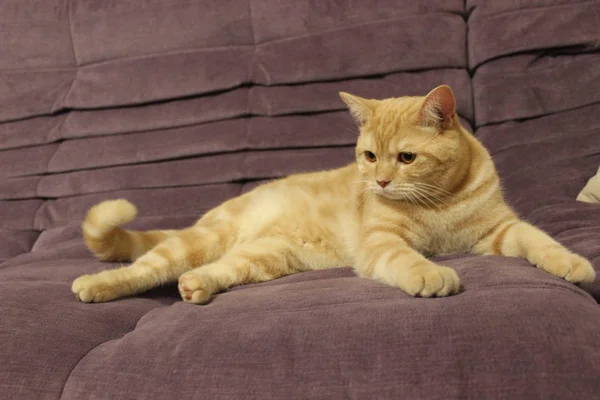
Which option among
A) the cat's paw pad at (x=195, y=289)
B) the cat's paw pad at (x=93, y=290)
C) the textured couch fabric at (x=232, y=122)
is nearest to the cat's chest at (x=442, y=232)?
the textured couch fabric at (x=232, y=122)

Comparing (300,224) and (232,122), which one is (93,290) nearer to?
(300,224)

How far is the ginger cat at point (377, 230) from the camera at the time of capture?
147cm

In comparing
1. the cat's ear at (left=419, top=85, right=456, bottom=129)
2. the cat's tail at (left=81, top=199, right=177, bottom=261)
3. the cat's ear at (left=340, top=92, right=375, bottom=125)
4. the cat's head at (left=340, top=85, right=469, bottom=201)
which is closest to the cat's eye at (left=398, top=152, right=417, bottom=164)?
the cat's head at (left=340, top=85, right=469, bottom=201)

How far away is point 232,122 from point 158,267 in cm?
112

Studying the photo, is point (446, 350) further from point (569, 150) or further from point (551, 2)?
point (551, 2)

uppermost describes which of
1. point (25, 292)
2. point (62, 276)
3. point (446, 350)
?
point (446, 350)

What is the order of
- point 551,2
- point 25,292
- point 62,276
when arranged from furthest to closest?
point 551,2
point 62,276
point 25,292

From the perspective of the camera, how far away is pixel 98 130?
2.68 metres

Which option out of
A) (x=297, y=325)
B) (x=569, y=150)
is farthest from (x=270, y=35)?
(x=297, y=325)

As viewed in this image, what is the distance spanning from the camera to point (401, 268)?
129cm

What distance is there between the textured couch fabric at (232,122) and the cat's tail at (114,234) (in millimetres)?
112

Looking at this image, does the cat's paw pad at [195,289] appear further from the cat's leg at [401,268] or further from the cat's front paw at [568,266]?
the cat's front paw at [568,266]

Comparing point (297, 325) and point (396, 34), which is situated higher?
point (396, 34)

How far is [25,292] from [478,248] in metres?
1.34
